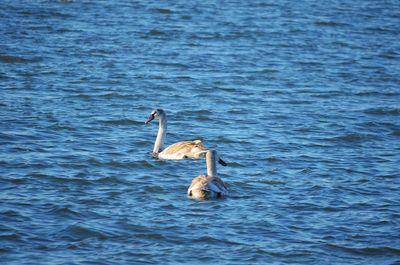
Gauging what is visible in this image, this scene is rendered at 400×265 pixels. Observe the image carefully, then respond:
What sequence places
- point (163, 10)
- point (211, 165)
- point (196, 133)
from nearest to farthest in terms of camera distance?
1. point (211, 165)
2. point (196, 133)
3. point (163, 10)

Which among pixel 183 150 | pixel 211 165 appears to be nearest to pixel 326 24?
pixel 183 150

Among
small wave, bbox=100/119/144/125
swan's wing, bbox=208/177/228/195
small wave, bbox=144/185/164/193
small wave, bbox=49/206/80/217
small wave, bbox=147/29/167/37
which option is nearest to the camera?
small wave, bbox=49/206/80/217

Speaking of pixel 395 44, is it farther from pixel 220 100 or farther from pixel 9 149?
pixel 9 149

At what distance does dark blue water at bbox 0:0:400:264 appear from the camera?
10742 millimetres

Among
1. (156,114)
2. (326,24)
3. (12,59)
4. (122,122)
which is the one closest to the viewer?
(156,114)

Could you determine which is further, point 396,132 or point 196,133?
point 396,132

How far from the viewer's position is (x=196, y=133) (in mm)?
17047

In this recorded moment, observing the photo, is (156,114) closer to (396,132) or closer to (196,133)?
(196,133)

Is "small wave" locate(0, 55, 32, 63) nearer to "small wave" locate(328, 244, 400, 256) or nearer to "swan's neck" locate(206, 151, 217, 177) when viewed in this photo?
"swan's neck" locate(206, 151, 217, 177)

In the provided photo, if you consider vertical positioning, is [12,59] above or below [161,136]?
above

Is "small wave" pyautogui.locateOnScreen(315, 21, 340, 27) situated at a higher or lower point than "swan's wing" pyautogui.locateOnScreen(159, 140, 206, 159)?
higher

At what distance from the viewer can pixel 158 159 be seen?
1512 centimetres

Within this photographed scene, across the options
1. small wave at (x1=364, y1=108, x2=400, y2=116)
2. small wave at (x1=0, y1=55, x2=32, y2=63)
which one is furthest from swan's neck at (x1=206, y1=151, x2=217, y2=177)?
small wave at (x1=0, y1=55, x2=32, y2=63)

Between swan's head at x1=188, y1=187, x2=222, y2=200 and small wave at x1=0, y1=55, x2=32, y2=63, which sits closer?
swan's head at x1=188, y1=187, x2=222, y2=200
